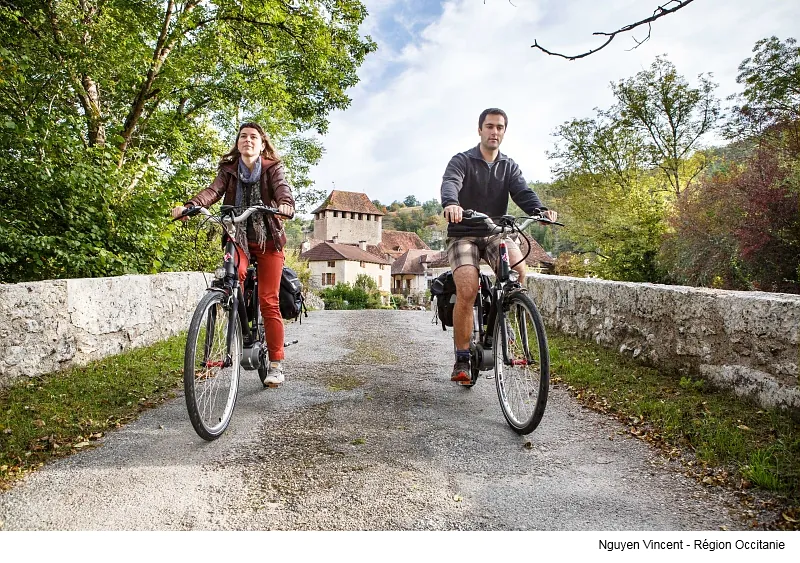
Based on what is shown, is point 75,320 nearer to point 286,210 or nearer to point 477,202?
point 286,210

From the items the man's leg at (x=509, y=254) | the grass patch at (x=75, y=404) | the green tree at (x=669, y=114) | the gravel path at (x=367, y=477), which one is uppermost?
the green tree at (x=669, y=114)

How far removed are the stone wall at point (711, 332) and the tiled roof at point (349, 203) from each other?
184 feet

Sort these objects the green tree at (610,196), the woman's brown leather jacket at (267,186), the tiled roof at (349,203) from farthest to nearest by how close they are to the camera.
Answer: the tiled roof at (349,203) → the green tree at (610,196) → the woman's brown leather jacket at (267,186)

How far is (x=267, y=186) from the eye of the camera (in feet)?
11.7

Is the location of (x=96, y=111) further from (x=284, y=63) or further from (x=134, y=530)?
(x=134, y=530)

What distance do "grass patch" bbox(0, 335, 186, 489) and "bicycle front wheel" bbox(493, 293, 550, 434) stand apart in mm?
2149

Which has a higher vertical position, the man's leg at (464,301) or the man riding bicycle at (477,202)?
the man riding bicycle at (477,202)

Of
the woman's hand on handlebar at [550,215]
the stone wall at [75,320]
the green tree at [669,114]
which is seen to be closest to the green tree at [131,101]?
the stone wall at [75,320]

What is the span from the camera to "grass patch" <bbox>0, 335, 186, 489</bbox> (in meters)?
2.52

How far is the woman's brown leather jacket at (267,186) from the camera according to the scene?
11.4 ft

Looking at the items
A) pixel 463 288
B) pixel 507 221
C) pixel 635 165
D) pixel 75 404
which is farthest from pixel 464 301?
pixel 635 165

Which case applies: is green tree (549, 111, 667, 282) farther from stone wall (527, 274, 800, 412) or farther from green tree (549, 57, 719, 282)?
stone wall (527, 274, 800, 412)

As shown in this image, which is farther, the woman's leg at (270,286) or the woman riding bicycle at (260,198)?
the woman's leg at (270,286)

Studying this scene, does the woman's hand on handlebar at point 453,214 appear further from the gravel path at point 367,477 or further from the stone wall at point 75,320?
the stone wall at point 75,320
